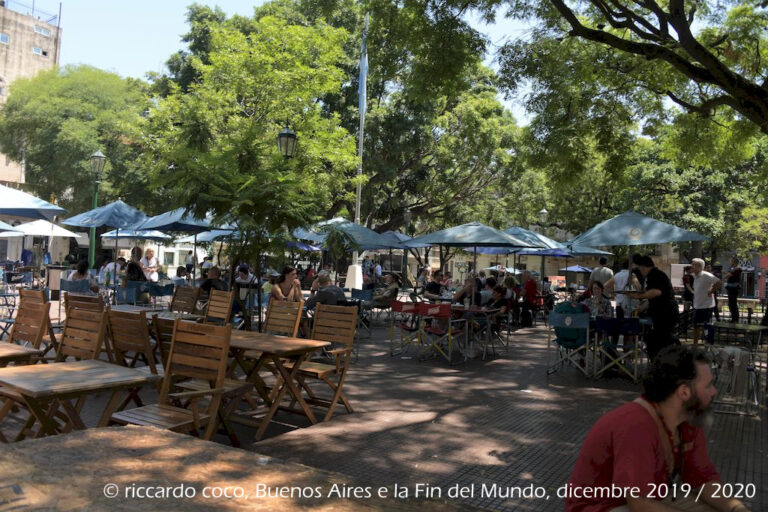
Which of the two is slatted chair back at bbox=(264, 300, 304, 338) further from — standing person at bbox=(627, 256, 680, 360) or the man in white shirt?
the man in white shirt

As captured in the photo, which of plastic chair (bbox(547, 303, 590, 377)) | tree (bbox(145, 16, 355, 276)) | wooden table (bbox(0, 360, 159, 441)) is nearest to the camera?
wooden table (bbox(0, 360, 159, 441))

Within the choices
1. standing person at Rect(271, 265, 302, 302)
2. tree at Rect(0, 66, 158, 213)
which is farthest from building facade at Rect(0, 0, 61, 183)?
standing person at Rect(271, 265, 302, 302)

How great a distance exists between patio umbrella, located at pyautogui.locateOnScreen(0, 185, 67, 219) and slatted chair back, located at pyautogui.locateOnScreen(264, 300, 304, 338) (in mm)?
4779

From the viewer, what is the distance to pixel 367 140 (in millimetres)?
24078

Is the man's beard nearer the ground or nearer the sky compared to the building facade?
nearer the ground

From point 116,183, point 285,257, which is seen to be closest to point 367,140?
point 116,183

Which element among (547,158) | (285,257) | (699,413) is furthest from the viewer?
(547,158)

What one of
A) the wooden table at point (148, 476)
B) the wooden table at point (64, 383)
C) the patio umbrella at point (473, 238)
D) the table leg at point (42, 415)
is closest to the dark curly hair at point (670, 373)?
the wooden table at point (148, 476)

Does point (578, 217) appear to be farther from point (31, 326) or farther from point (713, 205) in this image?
point (31, 326)

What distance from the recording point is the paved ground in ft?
14.6

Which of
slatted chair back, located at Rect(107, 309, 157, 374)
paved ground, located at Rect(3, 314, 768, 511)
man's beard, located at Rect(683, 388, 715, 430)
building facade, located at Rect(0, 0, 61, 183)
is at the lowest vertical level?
paved ground, located at Rect(3, 314, 768, 511)

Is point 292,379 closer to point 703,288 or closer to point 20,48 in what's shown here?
point 703,288

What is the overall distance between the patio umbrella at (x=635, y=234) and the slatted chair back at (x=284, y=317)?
601 cm

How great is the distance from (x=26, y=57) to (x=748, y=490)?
2110 inches
